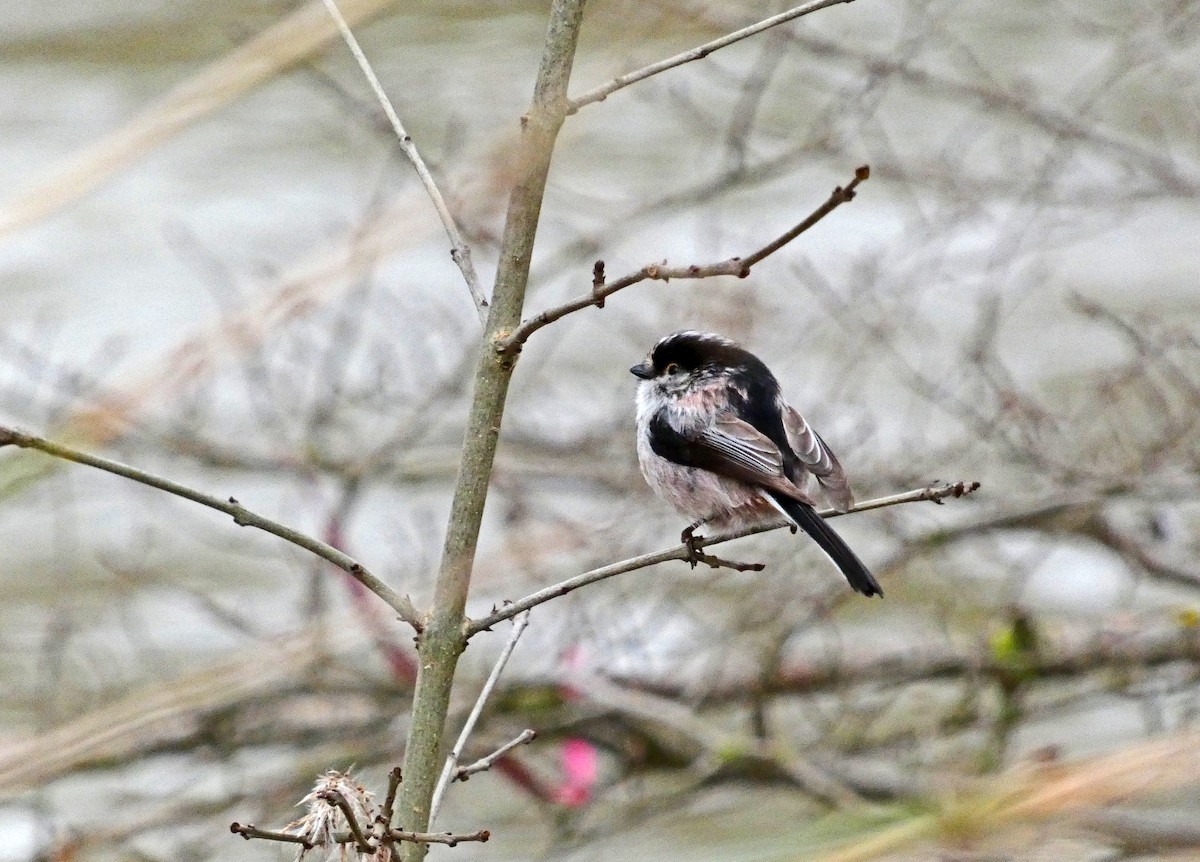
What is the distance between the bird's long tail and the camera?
2.95 m

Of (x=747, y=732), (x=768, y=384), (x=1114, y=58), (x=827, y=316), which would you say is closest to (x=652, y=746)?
(x=747, y=732)

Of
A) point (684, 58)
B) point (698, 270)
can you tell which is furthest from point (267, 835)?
point (684, 58)

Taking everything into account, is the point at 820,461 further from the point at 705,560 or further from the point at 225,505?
the point at 225,505

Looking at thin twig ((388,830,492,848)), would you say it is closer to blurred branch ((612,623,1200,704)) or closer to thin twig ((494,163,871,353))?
thin twig ((494,163,871,353))

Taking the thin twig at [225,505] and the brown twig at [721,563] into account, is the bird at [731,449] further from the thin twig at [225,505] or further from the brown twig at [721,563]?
the thin twig at [225,505]

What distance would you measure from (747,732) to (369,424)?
71.3 inches

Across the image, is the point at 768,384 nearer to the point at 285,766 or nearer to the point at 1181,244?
the point at 285,766

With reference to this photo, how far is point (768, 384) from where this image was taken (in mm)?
3795

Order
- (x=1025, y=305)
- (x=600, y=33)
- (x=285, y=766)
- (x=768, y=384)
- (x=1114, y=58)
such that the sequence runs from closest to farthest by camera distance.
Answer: (x=600, y=33), (x=768, y=384), (x=285, y=766), (x=1114, y=58), (x=1025, y=305)

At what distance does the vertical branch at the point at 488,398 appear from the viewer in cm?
211

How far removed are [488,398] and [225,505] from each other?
0.39m

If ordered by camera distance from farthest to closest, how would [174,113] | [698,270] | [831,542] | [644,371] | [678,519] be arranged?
[678,519], [644,371], [831,542], [174,113], [698,270]

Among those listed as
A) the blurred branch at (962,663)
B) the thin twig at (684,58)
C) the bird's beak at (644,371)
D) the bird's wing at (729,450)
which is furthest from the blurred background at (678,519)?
the thin twig at (684,58)

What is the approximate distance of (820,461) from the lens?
359cm
